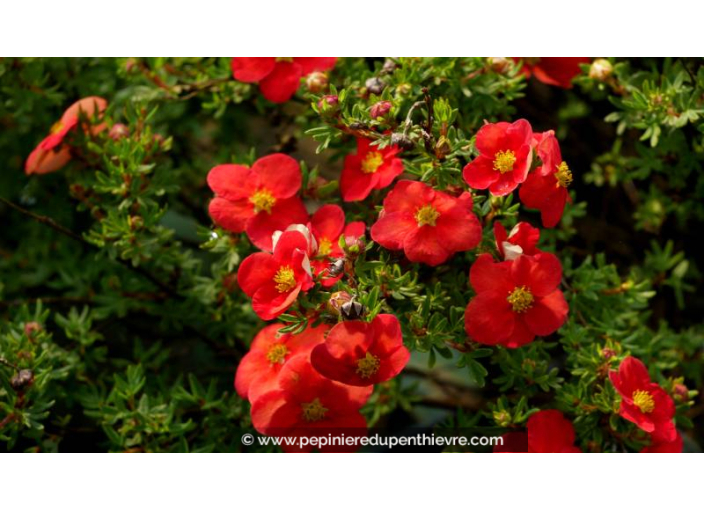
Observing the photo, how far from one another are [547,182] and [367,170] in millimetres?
331

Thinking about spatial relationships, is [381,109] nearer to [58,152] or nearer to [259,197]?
[259,197]

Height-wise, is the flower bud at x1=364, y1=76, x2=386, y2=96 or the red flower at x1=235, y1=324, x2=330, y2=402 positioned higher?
the flower bud at x1=364, y1=76, x2=386, y2=96

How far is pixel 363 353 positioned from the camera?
1109 mm

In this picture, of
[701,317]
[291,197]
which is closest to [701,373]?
[701,317]

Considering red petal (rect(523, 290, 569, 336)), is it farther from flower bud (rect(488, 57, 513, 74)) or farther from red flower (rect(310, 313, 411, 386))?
flower bud (rect(488, 57, 513, 74))

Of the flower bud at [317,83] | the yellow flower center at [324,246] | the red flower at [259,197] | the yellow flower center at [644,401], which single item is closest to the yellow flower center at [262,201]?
the red flower at [259,197]

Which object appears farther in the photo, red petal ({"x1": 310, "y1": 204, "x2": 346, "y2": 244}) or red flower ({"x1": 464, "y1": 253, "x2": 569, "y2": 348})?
red petal ({"x1": 310, "y1": 204, "x2": 346, "y2": 244})

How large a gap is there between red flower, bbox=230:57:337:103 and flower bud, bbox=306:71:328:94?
86 millimetres

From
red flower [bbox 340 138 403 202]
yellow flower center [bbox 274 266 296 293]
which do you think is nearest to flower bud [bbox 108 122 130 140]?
red flower [bbox 340 138 403 202]

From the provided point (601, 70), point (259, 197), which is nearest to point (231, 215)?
point (259, 197)

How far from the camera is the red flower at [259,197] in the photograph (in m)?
1.37

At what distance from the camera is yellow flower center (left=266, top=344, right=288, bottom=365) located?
1.30 m

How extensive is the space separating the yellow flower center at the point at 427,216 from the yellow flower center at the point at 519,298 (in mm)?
169
